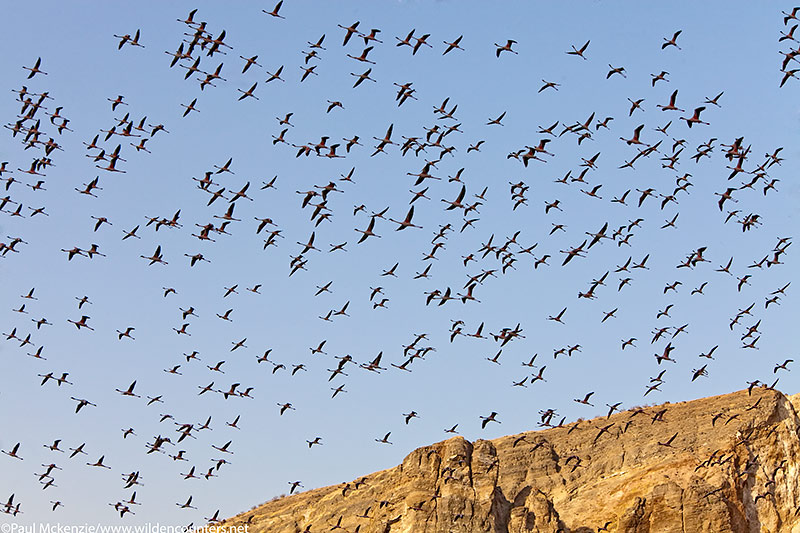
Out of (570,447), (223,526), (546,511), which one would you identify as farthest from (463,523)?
(223,526)

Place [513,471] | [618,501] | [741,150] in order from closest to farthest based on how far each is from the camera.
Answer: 1. [741,150]
2. [618,501]
3. [513,471]

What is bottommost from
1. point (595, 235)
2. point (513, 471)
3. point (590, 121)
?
point (513, 471)

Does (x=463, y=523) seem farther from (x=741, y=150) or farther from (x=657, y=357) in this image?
(x=741, y=150)

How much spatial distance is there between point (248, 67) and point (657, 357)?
30001 millimetres

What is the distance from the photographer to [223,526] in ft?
293

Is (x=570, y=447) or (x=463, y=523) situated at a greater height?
(x=570, y=447)

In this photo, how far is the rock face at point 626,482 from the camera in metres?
58.3

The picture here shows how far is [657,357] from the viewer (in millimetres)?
59375

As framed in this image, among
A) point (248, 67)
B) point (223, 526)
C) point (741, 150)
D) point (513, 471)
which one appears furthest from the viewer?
point (223, 526)

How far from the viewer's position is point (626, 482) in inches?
2579

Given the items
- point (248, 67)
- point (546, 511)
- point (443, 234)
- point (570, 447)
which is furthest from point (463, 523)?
point (248, 67)

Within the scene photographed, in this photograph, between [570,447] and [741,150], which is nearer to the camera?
[741,150]

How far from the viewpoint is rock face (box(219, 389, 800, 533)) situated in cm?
5831

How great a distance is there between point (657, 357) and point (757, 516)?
40.5ft
